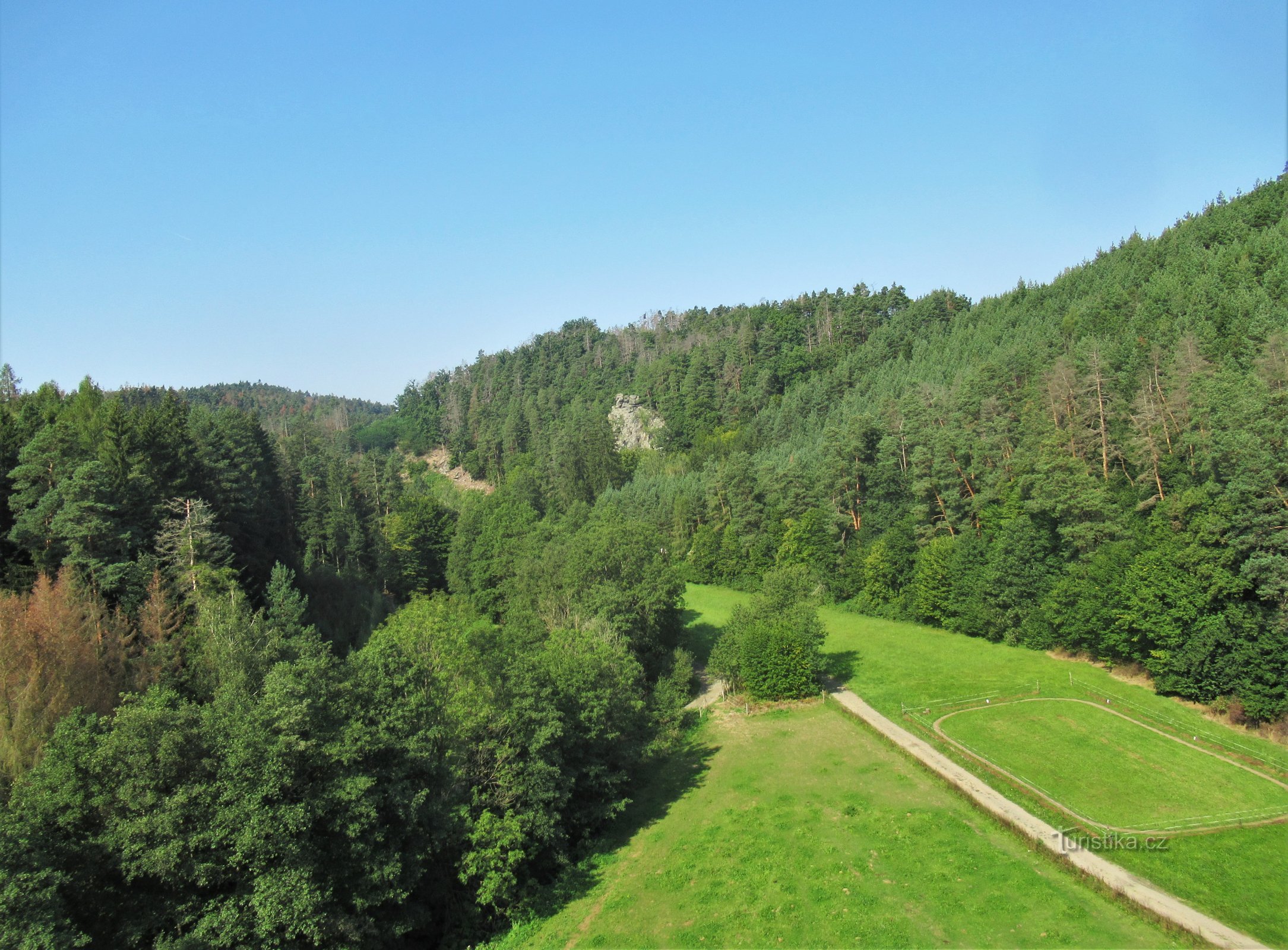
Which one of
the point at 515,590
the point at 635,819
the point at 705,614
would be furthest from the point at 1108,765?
the point at 515,590

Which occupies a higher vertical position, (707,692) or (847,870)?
(847,870)

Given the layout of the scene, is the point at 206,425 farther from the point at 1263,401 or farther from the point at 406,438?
the point at 406,438

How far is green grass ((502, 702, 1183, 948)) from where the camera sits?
20.4 m

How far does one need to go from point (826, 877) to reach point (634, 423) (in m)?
105

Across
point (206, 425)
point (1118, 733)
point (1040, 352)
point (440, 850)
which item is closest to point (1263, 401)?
point (1118, 733)

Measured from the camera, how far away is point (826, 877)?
23484mm

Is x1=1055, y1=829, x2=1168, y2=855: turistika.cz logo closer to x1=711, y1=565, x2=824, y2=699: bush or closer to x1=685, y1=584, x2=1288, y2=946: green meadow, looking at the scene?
x1=685, y1=584, x2=1288, y2=946: green meadow

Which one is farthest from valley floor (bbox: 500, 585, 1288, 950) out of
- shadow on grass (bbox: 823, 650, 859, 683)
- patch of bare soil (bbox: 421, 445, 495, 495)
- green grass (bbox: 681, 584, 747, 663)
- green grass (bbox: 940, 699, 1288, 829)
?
patch of bare soil (bbox: 421, 445, 495, 495)

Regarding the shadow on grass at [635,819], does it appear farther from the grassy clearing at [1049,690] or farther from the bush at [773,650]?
the grassy clearing at [1049,690]

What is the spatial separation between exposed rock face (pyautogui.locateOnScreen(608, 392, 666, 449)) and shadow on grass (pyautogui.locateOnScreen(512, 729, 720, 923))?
8553 cm

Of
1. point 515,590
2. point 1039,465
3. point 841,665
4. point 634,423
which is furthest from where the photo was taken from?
point 634,423

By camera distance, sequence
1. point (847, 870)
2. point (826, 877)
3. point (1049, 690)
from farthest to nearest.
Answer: point (1049, 690) < point (847, 870) < point (826, 877)

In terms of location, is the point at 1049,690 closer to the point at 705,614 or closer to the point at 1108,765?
the point at 1108,765

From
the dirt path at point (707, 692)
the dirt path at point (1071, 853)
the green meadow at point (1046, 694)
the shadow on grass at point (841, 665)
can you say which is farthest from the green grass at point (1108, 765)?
the dirt path at point (707, 692)
